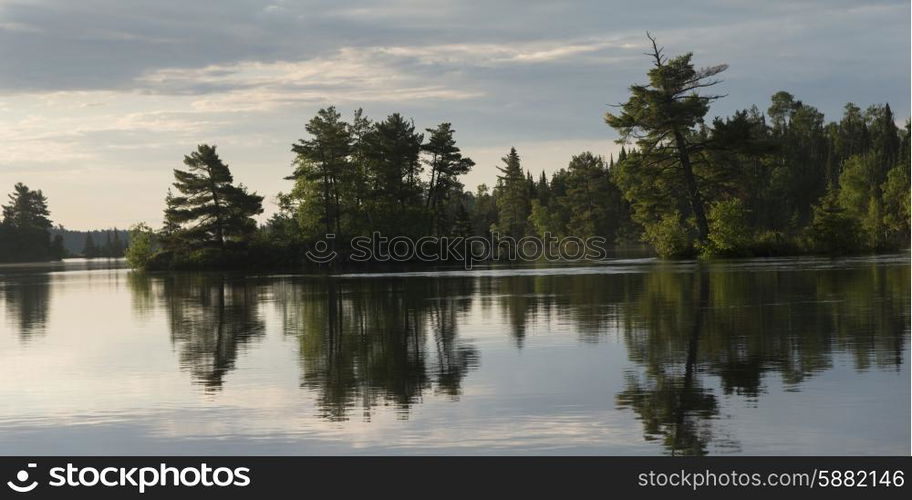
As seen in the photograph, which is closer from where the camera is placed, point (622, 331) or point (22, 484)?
point (22, 484)

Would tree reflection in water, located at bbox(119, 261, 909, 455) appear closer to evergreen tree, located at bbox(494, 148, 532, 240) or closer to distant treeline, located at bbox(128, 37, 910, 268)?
distant treeline, located at bbox(128, 37, 910, 268)

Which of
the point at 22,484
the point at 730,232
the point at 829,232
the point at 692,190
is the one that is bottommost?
the point at 22,484

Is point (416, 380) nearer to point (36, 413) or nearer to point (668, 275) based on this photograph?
point (36, 413)

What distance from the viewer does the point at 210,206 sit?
299 feet

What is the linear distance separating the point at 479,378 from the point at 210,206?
256ft

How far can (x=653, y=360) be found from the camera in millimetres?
16891

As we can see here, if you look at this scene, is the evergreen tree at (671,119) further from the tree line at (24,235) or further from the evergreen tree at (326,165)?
the tree line at (24,235)

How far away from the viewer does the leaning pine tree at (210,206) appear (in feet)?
297

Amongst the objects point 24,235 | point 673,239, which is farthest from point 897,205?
point 24,235

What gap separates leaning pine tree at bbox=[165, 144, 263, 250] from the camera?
9056cm

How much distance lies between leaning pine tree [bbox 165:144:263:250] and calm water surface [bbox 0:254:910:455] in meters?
60.7

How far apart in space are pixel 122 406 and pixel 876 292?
2228 cm

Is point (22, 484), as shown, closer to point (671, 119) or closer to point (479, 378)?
point (479, 378)

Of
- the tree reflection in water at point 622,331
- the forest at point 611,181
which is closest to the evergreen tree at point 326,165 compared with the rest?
the forest at point 611,181
